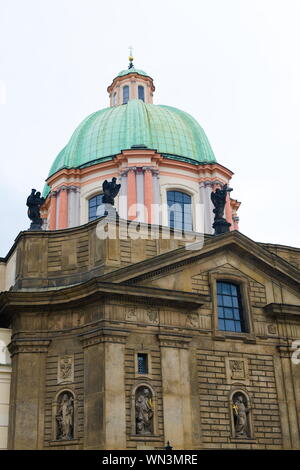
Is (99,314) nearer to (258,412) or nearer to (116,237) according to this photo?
(116,237)

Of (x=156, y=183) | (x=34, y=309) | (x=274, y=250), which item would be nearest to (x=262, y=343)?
(x=274, y=250)

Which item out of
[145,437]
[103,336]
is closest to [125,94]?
[103,336]

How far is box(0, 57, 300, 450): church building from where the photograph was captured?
985 inches

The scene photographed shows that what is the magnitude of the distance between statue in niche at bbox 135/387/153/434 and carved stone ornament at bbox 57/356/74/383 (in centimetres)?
272

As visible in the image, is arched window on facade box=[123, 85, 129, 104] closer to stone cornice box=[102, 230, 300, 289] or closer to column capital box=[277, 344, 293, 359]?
stone cornice box=[102, 230, 300, 289]

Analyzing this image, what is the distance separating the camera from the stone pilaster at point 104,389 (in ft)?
78.6

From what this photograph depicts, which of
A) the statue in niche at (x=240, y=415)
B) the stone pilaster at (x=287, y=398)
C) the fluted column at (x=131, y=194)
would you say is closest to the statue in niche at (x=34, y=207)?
the fluted column at (x=131, y=194)

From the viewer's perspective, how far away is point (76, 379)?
25.6 m

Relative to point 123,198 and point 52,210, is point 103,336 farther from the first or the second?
point 52,210

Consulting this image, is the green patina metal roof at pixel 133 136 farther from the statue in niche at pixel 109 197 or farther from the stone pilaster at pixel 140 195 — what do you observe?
the statue in niche at pixel 109 197

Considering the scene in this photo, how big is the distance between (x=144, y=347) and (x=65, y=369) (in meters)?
3.17

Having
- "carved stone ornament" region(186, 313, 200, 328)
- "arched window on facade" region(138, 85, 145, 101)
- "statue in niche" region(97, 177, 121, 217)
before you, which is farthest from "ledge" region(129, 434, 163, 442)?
"arched window on facade" region(138, 85, 145, 101)

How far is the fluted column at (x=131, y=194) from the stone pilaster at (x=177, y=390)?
12.0m

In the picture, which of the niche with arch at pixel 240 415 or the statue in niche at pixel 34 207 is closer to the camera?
the niche with arch at pixel 240 415
